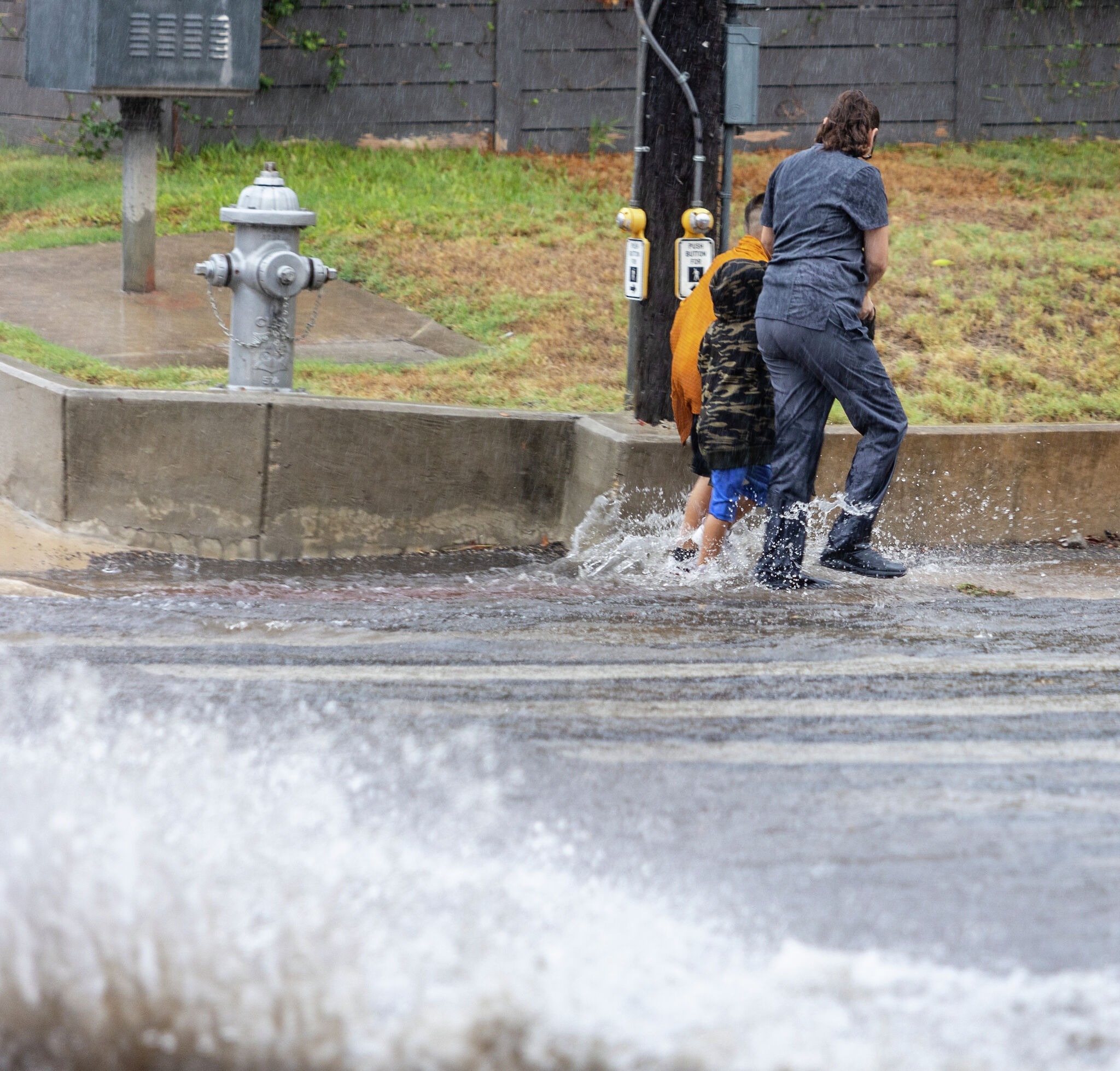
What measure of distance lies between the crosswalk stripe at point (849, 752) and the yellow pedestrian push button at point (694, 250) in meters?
2.80

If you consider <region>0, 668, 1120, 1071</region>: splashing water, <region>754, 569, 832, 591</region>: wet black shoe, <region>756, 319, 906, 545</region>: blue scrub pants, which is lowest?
<region>0, 668, 1120, 1071</region>: splashing water

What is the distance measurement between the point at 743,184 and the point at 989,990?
359 inches

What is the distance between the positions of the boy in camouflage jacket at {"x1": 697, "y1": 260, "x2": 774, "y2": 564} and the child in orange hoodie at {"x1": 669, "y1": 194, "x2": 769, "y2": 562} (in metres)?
0.08

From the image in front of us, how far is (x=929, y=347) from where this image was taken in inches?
302

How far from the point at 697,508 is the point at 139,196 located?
15.7 feet

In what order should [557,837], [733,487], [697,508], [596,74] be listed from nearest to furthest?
[557,837] < [733,487] < [697,508] < [596,74]

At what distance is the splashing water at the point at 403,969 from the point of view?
2.44 m

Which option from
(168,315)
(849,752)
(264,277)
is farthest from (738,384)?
→ (168,315)

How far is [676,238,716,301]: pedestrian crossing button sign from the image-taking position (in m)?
6.09

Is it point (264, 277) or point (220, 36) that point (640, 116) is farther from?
point (220, 36)

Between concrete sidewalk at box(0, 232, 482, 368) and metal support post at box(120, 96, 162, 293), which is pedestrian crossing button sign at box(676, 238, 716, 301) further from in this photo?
metal support post at box(120, 96, 162, 293)

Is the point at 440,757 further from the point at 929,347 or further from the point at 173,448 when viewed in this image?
the point at 929,347

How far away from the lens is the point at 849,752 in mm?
3729

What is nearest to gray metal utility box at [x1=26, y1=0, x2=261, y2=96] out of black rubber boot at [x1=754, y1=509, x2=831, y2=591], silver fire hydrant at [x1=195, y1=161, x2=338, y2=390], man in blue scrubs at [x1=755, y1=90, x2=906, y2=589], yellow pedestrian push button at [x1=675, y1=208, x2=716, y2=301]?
silver fire hydrant at [x1=195, y1=161, x2=338, y2=390]
